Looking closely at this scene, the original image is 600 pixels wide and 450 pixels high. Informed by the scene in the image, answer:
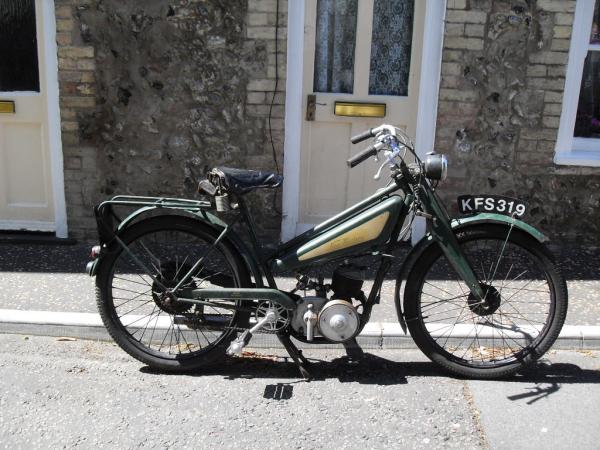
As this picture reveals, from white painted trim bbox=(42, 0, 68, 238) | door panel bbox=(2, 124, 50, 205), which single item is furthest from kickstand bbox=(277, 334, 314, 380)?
door panel bbox=(2, 124, 50, 205)

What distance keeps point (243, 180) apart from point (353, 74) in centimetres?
255

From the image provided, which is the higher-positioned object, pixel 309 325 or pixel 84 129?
pixel 84 129

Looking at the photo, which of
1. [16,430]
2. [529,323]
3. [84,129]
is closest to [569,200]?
[529,323]

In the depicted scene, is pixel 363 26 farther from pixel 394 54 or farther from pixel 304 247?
pixel 304 247

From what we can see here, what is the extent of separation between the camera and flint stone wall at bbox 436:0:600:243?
520 cm

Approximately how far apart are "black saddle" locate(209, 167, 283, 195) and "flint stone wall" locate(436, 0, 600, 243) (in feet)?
8.18

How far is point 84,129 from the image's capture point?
216 inches

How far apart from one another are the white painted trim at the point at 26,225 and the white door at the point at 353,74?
2.40 meters

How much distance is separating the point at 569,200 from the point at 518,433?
3110 mm

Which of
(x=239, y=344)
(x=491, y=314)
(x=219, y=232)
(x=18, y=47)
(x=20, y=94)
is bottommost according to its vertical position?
(x=239, y=344)

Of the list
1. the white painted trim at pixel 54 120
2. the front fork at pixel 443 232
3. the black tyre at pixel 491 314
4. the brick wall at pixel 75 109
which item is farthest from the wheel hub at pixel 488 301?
the white painted trim at pixel 54 120

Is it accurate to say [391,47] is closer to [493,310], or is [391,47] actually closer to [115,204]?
[493,310]

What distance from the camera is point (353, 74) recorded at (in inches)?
216

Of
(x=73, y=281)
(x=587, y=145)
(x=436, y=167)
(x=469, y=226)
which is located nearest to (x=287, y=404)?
(x=469, y=226)
